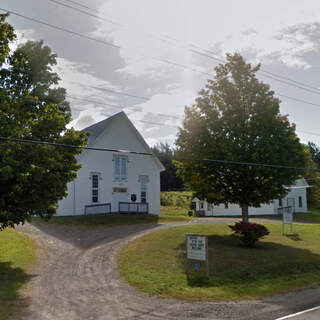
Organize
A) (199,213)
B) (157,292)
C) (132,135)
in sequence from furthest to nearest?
1. (199,213)
2. (132,135)
3. (157,292)

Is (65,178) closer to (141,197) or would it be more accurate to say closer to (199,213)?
(141,197)

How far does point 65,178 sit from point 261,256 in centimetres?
954

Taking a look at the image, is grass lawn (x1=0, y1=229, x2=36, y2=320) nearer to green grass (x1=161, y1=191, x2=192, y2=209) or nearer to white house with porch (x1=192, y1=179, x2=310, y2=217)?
white house with porch (x1=192, y1=179, x2=310, y2=217)

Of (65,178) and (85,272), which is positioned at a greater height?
(65,178)

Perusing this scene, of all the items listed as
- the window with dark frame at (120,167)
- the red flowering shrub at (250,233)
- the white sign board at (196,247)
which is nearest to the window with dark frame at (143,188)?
the window with dark frame at (120,167)

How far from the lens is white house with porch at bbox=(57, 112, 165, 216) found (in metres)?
31.3

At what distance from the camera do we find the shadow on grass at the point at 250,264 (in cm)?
1305

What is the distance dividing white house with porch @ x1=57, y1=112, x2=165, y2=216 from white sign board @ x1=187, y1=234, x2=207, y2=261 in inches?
744

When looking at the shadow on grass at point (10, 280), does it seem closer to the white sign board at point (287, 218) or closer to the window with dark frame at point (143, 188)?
the white sign board at point (287, 218)

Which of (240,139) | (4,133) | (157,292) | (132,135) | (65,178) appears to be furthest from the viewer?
(132,135)

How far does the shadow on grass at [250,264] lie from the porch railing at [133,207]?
556 inches

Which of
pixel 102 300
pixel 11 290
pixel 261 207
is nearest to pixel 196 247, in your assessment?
pixel 102 300

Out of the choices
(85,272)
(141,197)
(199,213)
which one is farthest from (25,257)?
(199,213)

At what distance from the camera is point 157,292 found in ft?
35.9
